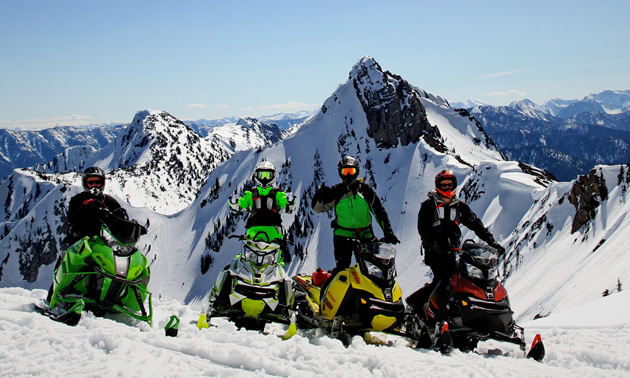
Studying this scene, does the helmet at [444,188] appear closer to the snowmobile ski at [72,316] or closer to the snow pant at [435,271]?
the snow pant at [435,271]

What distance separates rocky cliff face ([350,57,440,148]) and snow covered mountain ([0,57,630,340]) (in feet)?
1.62

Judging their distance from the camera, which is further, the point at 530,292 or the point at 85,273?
the point at 530,292

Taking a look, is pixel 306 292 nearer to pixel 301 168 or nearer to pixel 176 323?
pixel 176 323

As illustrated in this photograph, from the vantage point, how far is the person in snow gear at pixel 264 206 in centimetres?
1032

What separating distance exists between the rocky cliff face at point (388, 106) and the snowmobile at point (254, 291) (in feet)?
461

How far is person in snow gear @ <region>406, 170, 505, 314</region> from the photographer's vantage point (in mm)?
8875

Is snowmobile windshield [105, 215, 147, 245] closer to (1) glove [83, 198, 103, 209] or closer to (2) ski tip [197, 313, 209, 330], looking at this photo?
(1) glove [83, 198, 103, 209]

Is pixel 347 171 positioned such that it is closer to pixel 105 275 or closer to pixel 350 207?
pixel 350 207

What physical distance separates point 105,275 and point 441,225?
6860 millimetres

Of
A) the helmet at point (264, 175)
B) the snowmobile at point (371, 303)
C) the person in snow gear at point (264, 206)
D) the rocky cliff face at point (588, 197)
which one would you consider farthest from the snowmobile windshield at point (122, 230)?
the rocky cliff face at point (588, 197)

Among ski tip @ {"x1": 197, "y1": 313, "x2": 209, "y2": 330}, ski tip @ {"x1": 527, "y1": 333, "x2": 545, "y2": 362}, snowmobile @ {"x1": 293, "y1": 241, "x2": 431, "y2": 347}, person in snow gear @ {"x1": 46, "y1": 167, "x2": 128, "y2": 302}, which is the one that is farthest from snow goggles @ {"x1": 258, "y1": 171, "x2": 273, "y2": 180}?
ski tip @ {"x1": 527, "y1": 333, "x2": 545, "y2": 362}

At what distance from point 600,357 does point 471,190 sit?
82.9 metres

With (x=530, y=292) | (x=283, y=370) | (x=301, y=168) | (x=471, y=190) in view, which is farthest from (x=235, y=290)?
(x=301, y=168)

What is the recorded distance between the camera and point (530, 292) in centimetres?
2488
